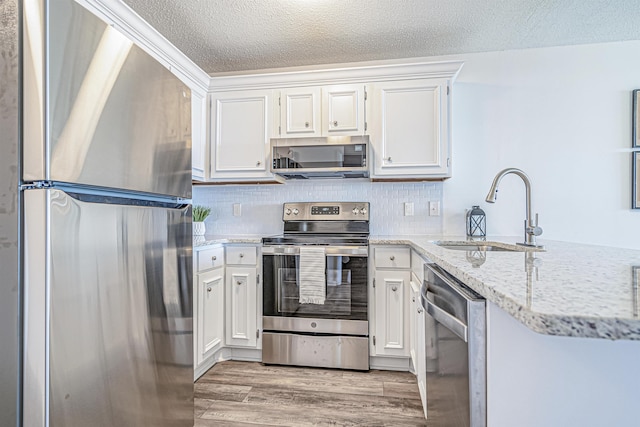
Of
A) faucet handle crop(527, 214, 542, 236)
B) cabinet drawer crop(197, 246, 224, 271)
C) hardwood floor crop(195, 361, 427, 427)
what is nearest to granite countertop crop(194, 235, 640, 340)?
faucet handle crop(527, 214, 542, 236)

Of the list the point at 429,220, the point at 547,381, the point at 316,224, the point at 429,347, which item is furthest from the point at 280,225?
the point at 547,381

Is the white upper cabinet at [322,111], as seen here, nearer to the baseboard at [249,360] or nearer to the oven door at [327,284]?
the oven door at [327,284]

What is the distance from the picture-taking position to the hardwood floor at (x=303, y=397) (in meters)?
1.69

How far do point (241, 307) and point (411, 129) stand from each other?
179cm

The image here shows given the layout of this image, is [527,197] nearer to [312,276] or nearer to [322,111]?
[312,276]

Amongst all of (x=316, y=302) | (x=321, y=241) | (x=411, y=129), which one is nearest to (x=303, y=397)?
(x=316, y=302)

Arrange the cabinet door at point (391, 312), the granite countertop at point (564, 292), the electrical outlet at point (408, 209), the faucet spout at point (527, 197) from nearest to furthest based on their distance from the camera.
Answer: the granite countertop at point (564, 292)
the faucet spout at point (527, 197)
the cabinet door at point (391, 312)
the electrical outlet at point (408, 209)

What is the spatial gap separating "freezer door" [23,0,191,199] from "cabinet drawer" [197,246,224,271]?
899mm

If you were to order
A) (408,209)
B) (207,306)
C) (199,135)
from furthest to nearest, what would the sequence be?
(408,209)
(199,135)
(207,306)

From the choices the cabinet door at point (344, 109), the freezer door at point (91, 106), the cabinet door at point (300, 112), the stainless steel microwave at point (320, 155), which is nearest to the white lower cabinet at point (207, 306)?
the stainless steel microwave at point (320, 155)

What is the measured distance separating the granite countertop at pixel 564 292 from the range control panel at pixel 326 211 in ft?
5.42

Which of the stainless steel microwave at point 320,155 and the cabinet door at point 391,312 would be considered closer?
the cabinet door at point 391,312

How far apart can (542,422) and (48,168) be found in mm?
1236

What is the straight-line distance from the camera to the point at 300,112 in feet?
A: 8.28
